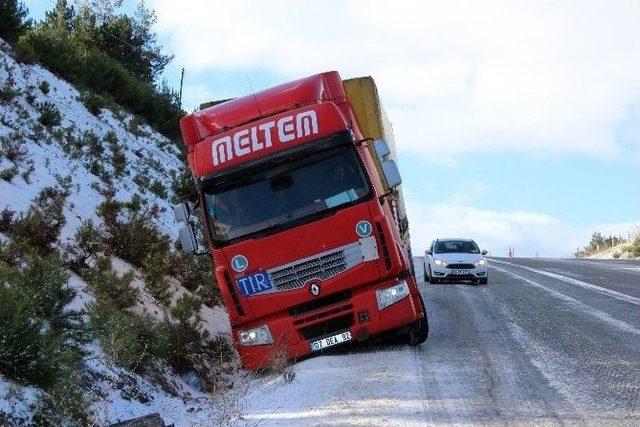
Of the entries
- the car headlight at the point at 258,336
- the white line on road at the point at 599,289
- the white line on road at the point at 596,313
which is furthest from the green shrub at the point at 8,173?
the white line on road at the point at 599,289

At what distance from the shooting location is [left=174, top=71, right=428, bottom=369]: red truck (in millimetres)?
→ 9500

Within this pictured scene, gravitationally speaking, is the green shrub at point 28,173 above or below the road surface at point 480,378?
above

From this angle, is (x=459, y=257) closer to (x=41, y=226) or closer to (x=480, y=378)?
(x=41, y=226)

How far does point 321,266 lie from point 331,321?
0.78 metres

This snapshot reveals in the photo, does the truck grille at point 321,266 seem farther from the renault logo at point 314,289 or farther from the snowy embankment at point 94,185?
the snowy embankment at point 94,185

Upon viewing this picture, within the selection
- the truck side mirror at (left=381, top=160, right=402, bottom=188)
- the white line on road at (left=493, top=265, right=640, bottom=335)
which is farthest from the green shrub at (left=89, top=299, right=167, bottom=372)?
the white line on road at (left=493, top=265, right=640, bottom=335)

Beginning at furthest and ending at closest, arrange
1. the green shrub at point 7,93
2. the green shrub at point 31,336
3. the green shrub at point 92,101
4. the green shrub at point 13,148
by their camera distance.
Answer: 1. the green shrub at point 92,101
2. the green shrub at point 7,93
3. the green shrub at point 13,148
4. the green shrub at point 31,336

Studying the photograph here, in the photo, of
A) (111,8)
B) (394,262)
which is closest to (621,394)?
(394,262)

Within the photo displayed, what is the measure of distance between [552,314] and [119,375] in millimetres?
8475

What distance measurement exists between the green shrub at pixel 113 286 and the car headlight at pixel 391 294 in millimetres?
3985

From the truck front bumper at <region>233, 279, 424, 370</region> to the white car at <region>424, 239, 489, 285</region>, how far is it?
531 inches

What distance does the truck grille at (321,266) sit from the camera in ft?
31.1

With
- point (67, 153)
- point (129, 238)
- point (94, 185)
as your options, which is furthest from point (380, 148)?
point (67, 153)

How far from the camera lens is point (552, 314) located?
45.2 ft
